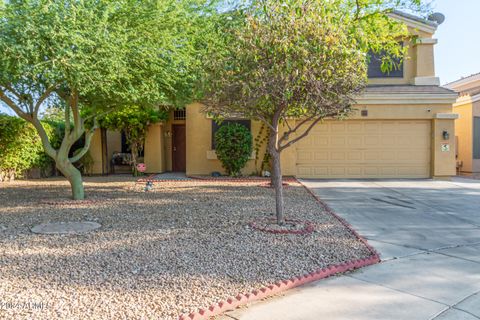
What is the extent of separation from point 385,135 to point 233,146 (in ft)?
19.3

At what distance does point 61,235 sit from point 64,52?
3118 mm

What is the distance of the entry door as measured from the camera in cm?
1675

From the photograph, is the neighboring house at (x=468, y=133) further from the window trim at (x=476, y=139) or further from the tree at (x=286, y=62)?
the tree at (x=286, y=62)

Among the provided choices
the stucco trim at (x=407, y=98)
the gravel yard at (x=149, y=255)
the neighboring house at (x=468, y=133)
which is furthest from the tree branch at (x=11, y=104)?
the neighboring house at (x=468, y=133)

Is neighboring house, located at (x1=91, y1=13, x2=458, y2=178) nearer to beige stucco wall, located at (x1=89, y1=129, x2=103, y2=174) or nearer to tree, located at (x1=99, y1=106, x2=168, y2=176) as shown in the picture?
tree, located at (x1=99, y1=106, x2=168, y2=176)

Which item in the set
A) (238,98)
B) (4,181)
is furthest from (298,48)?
(4,181)

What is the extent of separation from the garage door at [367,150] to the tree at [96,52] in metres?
6.75

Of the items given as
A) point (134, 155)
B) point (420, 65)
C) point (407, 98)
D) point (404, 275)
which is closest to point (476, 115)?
point (420, 65)

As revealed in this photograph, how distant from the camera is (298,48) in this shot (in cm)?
538

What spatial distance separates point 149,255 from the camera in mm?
5074

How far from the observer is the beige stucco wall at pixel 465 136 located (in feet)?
56.9

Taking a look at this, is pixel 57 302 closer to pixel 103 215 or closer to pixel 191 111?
pixel 103 215

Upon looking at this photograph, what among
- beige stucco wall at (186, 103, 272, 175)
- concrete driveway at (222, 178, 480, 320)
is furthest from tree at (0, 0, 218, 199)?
beige stucco wall at (186, 103, 272, 175)

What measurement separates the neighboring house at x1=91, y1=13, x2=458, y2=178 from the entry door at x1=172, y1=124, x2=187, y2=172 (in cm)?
185
